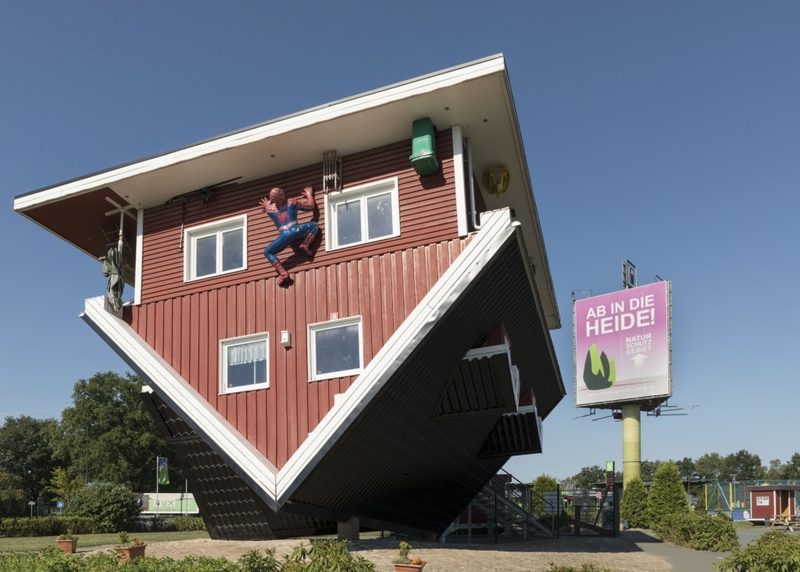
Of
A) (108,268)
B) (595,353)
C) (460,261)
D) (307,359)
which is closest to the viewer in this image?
(460,261)

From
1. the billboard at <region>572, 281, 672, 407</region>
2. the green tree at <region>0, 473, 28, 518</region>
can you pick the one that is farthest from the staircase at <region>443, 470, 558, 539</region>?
the green tree at <region>0, 473, 28, 518</region>

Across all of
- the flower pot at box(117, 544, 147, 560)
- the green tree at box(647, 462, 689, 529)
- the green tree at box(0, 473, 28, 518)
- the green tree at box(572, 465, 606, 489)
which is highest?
the flower pot at box(117, 544, 147, 560)

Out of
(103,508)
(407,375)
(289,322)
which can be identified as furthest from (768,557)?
(103,508)

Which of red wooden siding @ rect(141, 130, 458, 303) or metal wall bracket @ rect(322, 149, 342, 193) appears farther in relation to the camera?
metal wall bracket @ rect(322, 149, 342, 193)

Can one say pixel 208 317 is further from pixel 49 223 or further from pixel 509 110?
pixel 509 110

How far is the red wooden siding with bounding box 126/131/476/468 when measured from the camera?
15109 millimetres

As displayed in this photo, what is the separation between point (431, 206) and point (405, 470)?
7.15 meters

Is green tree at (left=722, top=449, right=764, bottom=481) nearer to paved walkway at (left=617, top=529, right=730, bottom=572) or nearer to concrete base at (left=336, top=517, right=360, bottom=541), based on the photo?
paved walkway at (left=617, top=529, right=730, bottom=572)

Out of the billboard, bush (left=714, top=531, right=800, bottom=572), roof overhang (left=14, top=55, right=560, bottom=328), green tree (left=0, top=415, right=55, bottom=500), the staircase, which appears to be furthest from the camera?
green tree (left=0, top=415, right=55, bottom=500)

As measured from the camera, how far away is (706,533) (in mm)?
26500

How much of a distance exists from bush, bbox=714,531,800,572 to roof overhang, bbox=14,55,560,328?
931cm

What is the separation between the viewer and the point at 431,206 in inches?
603

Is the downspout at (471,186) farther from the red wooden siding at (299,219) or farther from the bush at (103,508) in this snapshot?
the bush at (103,508)

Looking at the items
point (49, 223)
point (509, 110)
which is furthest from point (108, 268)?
point (509, 110)
